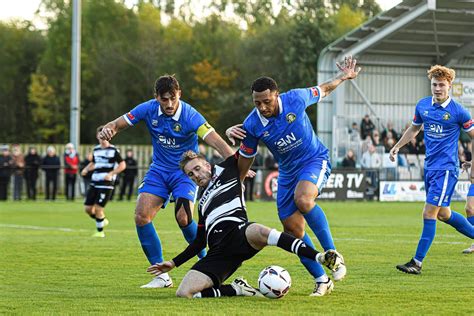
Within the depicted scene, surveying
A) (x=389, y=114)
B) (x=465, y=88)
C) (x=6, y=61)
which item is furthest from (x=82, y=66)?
(x=465, y=88)

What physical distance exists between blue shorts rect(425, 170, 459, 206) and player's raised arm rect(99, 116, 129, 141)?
392 cm

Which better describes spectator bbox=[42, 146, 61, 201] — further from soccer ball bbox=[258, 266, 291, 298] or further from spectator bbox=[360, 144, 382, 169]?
soccer ball bbox=[258, 266, 291, 298]

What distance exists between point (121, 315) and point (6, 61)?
2470 inches

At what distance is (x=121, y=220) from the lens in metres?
23.2

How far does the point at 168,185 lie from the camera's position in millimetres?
10836

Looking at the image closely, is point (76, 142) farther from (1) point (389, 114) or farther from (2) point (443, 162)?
(2) point (443, 162)

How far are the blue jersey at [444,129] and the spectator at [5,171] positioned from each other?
2310cm

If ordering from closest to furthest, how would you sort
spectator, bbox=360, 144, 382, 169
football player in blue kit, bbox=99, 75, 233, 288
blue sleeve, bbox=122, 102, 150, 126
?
1. football player in blue kit, bbox=99, 75, 233, 288
2. blue sleeve, bbox=122, 102, 150, 126
3. spectator, bbox=360, 144, 382, 169

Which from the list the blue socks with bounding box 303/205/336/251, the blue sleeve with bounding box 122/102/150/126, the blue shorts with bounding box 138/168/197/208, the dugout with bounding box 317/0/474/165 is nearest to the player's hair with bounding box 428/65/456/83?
the blue socks with bounding box 303/205/336/251

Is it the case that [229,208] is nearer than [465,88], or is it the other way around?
[229,208]

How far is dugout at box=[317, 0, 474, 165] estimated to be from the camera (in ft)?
116

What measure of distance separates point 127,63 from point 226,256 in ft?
188

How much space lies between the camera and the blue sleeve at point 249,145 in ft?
31.2

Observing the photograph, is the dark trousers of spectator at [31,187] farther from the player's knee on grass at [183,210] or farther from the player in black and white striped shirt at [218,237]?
the player in black and white striped shirt at [218,237]
